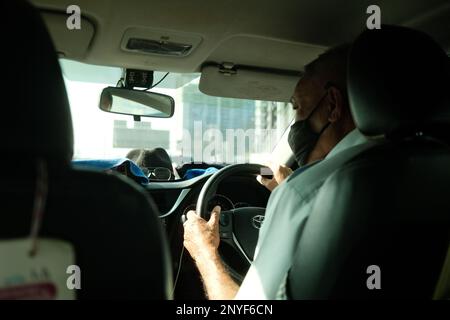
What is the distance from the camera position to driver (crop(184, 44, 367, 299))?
142 cm

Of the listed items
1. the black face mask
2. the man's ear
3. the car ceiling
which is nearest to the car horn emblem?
the black face mask

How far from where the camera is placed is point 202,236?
2.33 m

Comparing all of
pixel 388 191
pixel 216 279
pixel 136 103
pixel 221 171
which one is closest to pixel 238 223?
pixel 221 171

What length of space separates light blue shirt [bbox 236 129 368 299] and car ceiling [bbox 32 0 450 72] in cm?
117

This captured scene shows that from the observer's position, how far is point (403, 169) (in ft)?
4.42

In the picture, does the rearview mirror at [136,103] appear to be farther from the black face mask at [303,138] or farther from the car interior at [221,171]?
the black face mask at [303,138]

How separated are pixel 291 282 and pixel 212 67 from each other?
210cm

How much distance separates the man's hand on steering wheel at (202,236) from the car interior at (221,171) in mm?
74

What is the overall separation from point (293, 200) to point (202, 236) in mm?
964

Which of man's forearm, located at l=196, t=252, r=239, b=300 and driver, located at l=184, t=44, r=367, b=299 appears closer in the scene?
driver, located at l=184, t=44, r=367, b=299

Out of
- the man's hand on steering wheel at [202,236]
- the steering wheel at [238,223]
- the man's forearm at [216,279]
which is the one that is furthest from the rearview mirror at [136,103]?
the man's forearm at [216,279]

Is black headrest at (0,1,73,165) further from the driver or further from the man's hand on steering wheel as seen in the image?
the man's hand on steering wheel
